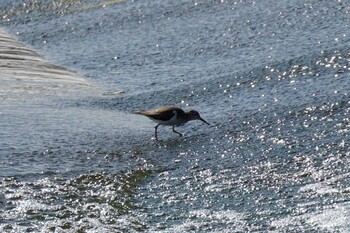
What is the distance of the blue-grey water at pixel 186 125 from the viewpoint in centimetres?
823

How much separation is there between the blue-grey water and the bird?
17 cm

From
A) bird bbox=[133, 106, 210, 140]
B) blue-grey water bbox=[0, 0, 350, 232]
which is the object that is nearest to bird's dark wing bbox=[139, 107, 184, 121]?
bird bbox=[133, 106, 210, 140]

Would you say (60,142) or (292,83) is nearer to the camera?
(60,142)

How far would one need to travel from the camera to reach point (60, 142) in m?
10.6

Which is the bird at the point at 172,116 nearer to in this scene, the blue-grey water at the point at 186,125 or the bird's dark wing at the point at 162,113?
the bird's dark wing at the point at 162,113

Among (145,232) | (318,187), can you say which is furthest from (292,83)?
(145,232)

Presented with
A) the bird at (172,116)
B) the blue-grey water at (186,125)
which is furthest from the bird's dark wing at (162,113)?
the blue-grey water at (186,125)

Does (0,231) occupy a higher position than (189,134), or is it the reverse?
(0,231)

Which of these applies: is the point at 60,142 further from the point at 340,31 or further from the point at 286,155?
the point at 340,31

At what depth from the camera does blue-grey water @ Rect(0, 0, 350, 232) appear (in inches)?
324

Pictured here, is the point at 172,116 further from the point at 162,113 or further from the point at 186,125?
the point at 186,125

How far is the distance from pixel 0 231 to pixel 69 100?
4.97 meters

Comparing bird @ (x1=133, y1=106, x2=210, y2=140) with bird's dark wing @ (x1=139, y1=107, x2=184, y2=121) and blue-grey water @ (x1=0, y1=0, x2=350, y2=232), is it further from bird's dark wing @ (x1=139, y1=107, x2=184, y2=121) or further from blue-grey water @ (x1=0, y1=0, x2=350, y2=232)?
blue-grey water @ (x1=0, y1=0, x2=350, y2=232)

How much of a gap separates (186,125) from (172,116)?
0.60m
